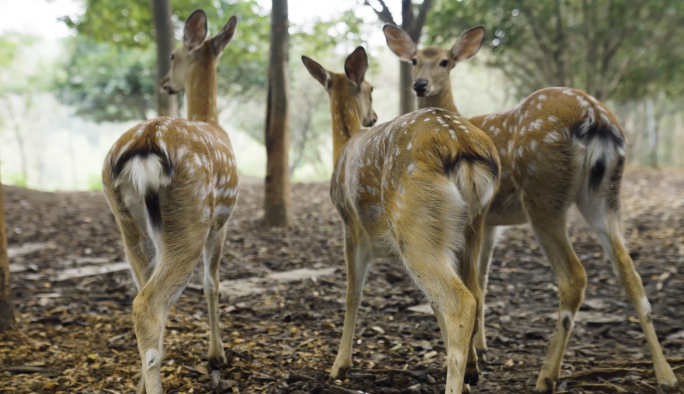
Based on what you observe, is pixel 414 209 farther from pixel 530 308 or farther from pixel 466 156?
pixel 530 308

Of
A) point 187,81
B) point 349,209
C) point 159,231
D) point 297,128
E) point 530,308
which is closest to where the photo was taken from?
point 159,231

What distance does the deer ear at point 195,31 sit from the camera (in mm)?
3607

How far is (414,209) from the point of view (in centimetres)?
217

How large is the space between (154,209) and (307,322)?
184cm

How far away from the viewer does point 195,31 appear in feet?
12.0

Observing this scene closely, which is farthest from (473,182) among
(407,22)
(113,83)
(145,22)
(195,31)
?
(113,83)

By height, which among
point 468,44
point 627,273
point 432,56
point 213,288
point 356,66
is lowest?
point 213,288

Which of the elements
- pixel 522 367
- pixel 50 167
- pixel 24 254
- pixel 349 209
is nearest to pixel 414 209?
pixel 349 209

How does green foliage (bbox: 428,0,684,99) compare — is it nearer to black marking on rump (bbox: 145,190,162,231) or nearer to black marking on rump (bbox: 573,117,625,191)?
black marking on rump (bbox: 573,117,625,191)

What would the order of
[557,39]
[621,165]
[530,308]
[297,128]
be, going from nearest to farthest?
[621,165]
[530,308]
[557,39]
[297,128]

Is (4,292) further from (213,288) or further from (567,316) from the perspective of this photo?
(567,316)

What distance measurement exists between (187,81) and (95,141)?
2307 centimetres

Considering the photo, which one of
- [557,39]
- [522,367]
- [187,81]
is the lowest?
[522,367]

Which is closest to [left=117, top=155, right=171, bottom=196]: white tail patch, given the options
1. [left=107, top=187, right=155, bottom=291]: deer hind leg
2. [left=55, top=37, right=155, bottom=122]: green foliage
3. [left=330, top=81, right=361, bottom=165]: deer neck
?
[left=107, top=187, right=155, bottom=291]: deer hind leg
